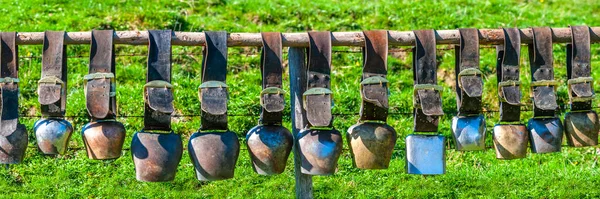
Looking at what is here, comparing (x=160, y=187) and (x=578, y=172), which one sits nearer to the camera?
(x=160, y=187)

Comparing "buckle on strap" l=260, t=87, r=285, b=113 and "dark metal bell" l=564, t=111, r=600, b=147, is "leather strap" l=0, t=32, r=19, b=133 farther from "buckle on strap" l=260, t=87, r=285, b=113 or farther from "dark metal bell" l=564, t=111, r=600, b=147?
"dark metal bell" l=564, t=111, r=600, b=147

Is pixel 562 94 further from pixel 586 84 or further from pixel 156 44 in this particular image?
pixel 156 44

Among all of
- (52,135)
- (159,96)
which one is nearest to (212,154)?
(159,96)

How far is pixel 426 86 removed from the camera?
13.0 feet

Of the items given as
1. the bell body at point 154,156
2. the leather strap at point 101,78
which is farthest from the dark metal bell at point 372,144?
the leather strap at point 101,78

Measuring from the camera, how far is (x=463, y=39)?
4070mm

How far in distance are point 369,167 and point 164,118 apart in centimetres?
102

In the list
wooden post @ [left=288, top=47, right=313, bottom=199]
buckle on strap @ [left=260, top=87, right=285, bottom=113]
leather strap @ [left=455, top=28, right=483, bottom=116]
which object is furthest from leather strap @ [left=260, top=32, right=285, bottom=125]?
leather strap @ [left=455, top=28, right=483, bottom=116]

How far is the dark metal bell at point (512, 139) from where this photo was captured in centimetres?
416

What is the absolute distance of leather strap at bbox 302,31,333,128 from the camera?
3873mm

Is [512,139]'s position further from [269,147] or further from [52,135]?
[52,135]

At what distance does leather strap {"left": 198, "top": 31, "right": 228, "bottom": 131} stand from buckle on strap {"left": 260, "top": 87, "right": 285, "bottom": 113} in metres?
0.18

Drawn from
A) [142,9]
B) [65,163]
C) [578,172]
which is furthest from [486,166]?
[142,9]

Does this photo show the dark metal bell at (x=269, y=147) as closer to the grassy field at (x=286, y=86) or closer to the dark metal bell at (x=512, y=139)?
the dark metal bell at (x=512, y=139)
